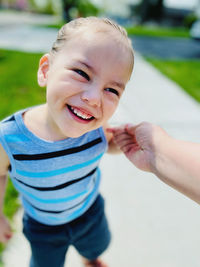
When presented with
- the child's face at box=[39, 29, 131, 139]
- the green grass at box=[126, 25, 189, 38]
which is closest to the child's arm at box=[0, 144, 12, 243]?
the child's face at box=[39, 29, 131, 139]

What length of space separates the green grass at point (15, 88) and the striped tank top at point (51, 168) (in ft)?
2.19

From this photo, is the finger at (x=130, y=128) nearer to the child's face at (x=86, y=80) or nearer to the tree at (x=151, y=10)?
the child's face at (x=86, y=80)

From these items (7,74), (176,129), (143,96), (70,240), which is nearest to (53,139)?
(70,240)

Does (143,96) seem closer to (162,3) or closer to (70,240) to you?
(70,240)

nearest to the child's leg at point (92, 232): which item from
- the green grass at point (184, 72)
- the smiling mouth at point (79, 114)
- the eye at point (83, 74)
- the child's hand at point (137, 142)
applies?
the child's hand at point (137, 142)

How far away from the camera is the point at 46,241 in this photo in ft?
4.09

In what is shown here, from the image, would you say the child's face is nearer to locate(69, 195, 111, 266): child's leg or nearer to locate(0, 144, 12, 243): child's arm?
locate(0, 144, 12, 243): child's arm

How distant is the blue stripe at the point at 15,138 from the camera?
100 centimetres

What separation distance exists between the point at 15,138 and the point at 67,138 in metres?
0.21

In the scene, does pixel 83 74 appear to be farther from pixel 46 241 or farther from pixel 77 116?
pixel 46 241

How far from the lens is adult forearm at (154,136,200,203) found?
2.97ft

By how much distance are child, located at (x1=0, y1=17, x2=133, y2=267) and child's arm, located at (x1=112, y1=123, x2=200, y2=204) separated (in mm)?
147

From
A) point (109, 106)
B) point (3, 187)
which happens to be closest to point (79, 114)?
point (109, 106)

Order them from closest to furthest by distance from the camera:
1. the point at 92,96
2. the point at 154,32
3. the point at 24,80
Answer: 1. the point at 92,96
2. the point at 24,80
3. the point at 154,32
